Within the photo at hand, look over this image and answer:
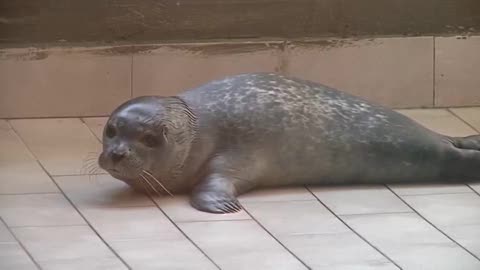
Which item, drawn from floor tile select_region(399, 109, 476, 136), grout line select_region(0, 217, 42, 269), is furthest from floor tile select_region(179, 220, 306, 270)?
floor tile select_region(399, 109, 476, 136)

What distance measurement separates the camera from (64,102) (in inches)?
159

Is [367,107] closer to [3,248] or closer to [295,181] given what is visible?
[295,181]

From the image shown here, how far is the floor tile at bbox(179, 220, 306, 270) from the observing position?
2729 millimetres

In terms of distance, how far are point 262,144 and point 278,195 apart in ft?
0.51

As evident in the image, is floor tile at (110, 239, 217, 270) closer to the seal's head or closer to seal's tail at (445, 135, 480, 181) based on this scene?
the seal's head

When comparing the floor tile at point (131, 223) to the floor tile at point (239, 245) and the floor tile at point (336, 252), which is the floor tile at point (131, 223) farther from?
the floor tile at point (336, 252)

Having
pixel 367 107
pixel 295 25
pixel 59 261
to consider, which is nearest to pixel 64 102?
pixel 295 25

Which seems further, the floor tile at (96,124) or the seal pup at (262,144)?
the floor tile at (96,124)

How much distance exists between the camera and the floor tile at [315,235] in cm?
275

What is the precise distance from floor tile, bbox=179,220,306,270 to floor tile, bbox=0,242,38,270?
428 mm

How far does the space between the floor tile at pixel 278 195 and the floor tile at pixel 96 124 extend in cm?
72

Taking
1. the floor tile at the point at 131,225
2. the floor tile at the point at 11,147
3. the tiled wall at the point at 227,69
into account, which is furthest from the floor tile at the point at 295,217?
the tiled wall at the point at 227,69

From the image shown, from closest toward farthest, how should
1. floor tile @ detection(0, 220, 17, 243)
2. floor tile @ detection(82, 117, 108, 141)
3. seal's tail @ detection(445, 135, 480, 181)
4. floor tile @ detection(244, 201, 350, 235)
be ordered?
floor tile @ detection(0, 220, 17, 243), floor tile @ detection(244, 201, 350, 235), seal's tail @ detection(445, 135, 480, 181), floor tile @ detection(82, 117, 108, 141)

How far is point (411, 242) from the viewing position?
2906mm
